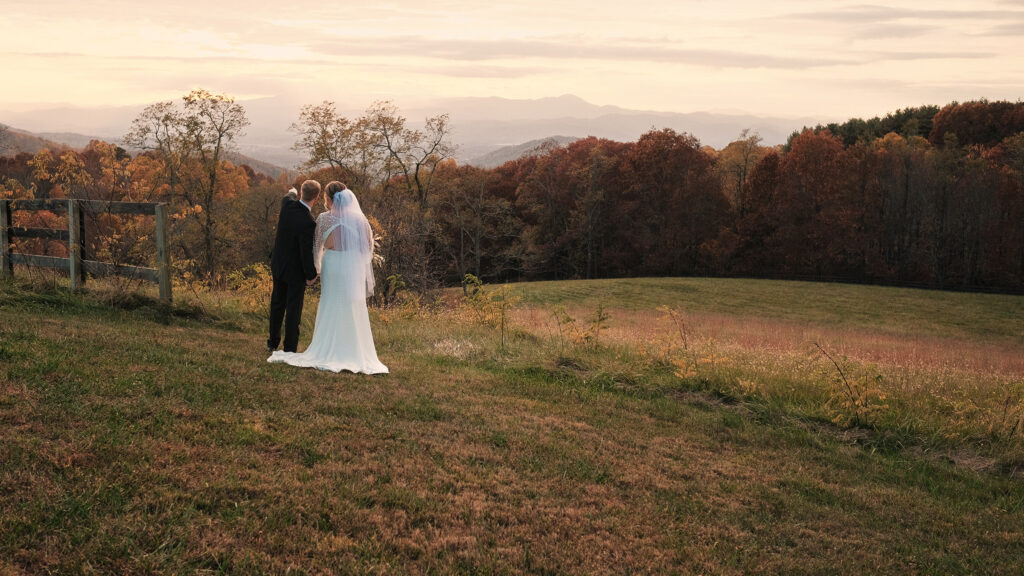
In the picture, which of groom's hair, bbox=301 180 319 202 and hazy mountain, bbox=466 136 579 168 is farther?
hazy mountain, bbox=466 136 579 168

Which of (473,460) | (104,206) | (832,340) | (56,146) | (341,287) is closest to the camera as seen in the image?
(473,460)

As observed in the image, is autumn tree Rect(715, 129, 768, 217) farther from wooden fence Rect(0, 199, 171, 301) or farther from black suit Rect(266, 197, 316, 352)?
black suit Rect(266, 197, 316, 352)

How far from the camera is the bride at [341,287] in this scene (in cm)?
890

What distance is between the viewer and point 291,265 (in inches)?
367

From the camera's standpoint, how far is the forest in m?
36.9

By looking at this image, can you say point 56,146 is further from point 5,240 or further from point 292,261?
point 292,261

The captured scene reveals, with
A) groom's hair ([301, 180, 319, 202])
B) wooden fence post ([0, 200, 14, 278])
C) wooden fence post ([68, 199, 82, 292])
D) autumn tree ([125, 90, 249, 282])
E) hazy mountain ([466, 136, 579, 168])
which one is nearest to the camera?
groom's hair ([301, 180, 319, 202])

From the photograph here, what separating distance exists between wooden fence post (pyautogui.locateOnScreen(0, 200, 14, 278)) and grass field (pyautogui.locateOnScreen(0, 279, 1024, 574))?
165 cm

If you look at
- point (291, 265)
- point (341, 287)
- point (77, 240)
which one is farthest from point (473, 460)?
point (77, 240)

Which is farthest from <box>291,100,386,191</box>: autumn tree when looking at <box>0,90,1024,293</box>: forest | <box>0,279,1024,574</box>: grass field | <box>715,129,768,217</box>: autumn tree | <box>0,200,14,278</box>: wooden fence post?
<box>715,129,768,217</box>: autumn tree

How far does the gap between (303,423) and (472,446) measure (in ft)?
5.05

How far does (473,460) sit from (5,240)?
11.2 metres

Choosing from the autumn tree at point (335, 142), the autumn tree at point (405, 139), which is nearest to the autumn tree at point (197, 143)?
the autumn tree at point (335, 142)

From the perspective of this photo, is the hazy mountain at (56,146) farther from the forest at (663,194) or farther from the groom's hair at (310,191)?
the groom's hair at (310,191)
